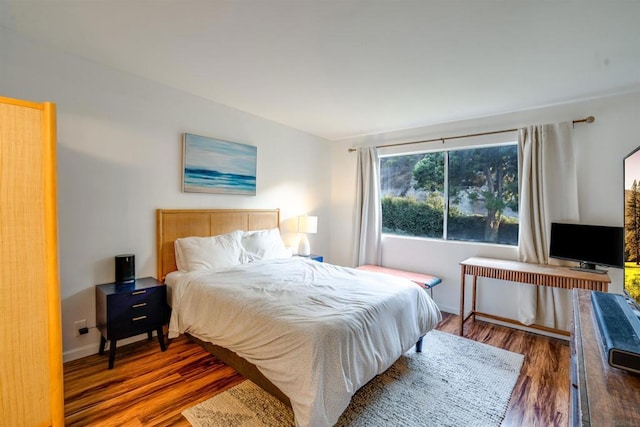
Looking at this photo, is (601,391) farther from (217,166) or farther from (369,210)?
(369,210)

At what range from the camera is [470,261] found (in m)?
3.23

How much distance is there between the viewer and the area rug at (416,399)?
5.92 ft

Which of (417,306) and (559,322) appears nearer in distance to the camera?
(417,306)

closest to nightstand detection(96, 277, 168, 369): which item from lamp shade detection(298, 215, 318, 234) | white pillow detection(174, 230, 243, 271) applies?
white pillow detection(174, 230, 243, 271)

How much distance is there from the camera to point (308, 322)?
5.63 ft

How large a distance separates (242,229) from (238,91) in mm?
1612

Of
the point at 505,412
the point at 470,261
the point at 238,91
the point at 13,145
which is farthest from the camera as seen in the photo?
the point at 470,261

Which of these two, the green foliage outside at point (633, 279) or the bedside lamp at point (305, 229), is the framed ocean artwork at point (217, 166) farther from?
the green foliage outside at point (633, 279)

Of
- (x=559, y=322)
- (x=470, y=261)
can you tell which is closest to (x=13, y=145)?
(x=470, y=261)

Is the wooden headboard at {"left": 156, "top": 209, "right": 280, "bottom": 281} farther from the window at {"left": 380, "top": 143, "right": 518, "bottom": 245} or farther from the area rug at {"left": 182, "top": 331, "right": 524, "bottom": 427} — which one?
the window at {"left": 380, "top": 143, "right": 518, "bottom": 245}

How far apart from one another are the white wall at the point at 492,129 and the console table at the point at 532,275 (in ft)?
0.94

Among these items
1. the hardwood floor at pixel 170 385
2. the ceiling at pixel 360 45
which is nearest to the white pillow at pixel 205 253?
the hardwood floor at pixel 170 385

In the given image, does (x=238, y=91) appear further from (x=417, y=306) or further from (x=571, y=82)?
(x=571, y=82)

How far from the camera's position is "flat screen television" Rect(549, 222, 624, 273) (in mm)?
2611
